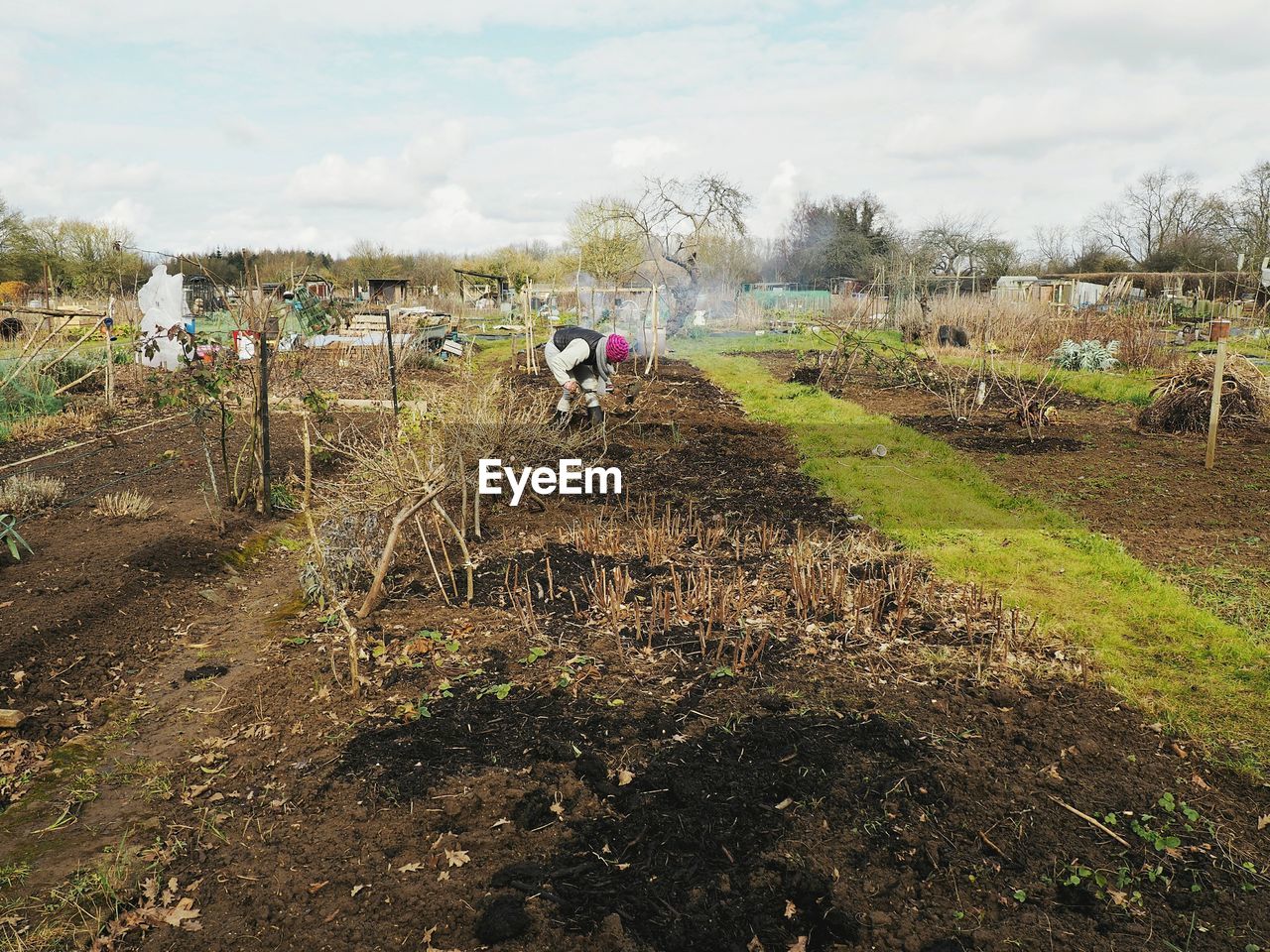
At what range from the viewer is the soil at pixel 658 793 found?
2.71 meters

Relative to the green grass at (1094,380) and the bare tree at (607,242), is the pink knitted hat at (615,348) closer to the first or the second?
the green grass at (1094,380)

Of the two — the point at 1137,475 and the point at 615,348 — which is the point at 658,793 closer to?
the point at 615,348

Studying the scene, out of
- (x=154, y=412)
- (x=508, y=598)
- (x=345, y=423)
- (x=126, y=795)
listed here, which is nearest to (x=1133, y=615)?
(x=508, y=598)

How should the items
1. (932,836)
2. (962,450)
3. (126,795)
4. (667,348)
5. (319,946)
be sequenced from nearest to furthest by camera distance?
(319,946), (932,836), (126,795), (962,450), (667,348)

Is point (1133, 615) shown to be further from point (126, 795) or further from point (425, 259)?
point (425, 259)

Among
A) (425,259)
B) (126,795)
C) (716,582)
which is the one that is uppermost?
(425,259)

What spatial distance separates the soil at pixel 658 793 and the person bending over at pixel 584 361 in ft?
12.9

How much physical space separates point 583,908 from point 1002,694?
96.5 inches

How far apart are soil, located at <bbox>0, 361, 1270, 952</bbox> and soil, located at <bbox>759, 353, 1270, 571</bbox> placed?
2.67 meters

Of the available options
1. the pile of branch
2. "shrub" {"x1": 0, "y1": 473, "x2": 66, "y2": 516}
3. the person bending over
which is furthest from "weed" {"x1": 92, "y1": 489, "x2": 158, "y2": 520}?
the pile of branch

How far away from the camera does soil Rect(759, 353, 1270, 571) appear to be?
21.9 feet

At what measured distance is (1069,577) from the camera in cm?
599

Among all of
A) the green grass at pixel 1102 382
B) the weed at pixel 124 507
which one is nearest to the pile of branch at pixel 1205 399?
the green grass at pixel 1102 382

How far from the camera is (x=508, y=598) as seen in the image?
17.5 ft
